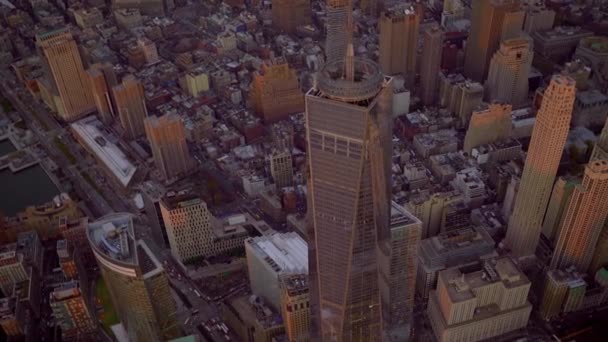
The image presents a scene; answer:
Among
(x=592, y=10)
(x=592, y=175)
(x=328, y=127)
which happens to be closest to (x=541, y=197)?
(x=592, y=175)

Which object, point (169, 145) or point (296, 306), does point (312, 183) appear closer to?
point (296, 306)

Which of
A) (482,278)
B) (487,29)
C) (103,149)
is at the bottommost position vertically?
(482,278)

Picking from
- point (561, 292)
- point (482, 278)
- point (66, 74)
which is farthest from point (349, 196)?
point (66, 74)

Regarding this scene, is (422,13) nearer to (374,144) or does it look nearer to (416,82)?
(416,82)

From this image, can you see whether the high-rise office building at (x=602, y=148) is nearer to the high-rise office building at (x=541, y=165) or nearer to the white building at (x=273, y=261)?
the high-rise office building at (x=541, y=165)

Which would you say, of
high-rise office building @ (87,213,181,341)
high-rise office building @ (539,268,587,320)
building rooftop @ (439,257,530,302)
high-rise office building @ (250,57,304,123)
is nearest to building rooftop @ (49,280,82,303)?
high-rise office building @ (87,213,181,341)

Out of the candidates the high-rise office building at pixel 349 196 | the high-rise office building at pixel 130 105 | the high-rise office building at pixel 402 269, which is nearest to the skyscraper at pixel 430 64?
the high-rise office building at pixel 402 269

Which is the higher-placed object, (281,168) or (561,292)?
(281,168)
